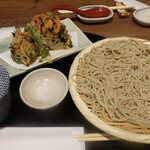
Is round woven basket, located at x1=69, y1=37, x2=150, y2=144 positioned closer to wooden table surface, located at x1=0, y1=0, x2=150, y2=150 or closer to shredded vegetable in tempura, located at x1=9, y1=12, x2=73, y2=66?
shredded vegetable in tempura, located at x1=9, y1=12, x2=73, y2=66

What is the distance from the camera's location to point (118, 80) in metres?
2.09

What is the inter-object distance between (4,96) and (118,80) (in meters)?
1.35

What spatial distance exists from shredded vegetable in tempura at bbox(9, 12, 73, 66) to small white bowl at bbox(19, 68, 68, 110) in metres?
0.35

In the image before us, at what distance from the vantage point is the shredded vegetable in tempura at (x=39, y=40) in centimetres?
248

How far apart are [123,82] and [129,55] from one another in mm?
486

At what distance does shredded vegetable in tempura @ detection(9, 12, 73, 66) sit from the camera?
2484 mm

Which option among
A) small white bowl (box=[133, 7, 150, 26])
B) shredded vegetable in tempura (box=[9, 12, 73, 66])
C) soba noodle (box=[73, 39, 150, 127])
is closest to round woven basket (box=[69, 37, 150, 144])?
soba noodle (box=[73, 39, 150, 127])

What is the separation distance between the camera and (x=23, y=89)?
198cm

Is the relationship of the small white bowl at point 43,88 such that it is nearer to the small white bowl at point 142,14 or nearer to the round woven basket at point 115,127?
the round woven basket at point 115,127

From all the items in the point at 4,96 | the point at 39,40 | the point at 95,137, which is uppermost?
the point at 39,40

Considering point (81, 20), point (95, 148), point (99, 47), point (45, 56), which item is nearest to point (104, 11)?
point (81, 20)

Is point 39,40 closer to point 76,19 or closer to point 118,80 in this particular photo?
point 76,19

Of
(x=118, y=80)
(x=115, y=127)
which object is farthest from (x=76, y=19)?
(x=115, y=127)

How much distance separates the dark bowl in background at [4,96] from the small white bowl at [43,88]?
0.17 meters
